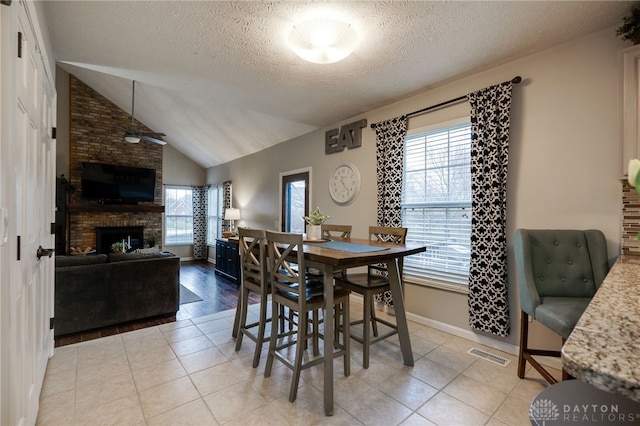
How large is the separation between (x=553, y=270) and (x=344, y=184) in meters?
2.48

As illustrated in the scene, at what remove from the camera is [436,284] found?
10.2 feet

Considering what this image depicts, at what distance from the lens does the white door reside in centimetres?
117

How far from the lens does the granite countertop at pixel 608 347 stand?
42 cm

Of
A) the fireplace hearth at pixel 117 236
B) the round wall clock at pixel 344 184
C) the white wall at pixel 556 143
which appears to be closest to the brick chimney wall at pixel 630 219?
the white wall at pixel 556 143

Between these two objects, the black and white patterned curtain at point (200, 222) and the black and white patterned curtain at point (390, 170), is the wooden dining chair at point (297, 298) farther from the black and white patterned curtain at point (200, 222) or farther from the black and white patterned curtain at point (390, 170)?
the black and white patterned curtain at point (200, 222)

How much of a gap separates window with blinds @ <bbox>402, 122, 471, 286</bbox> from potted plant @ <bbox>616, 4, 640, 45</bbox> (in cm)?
113

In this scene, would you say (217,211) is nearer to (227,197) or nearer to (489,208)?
(227,197)

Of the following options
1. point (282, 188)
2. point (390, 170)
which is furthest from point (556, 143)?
point (282, 188)

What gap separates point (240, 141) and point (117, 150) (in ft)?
9.80

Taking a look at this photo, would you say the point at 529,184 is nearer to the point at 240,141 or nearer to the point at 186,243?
the point at 240,141

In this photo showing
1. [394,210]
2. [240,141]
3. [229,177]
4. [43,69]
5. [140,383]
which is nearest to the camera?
[43,69]

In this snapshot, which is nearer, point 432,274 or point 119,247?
point 432,274

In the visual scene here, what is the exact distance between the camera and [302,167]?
4848 millimetres

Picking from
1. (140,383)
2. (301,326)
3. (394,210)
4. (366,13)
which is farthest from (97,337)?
(366,13)
